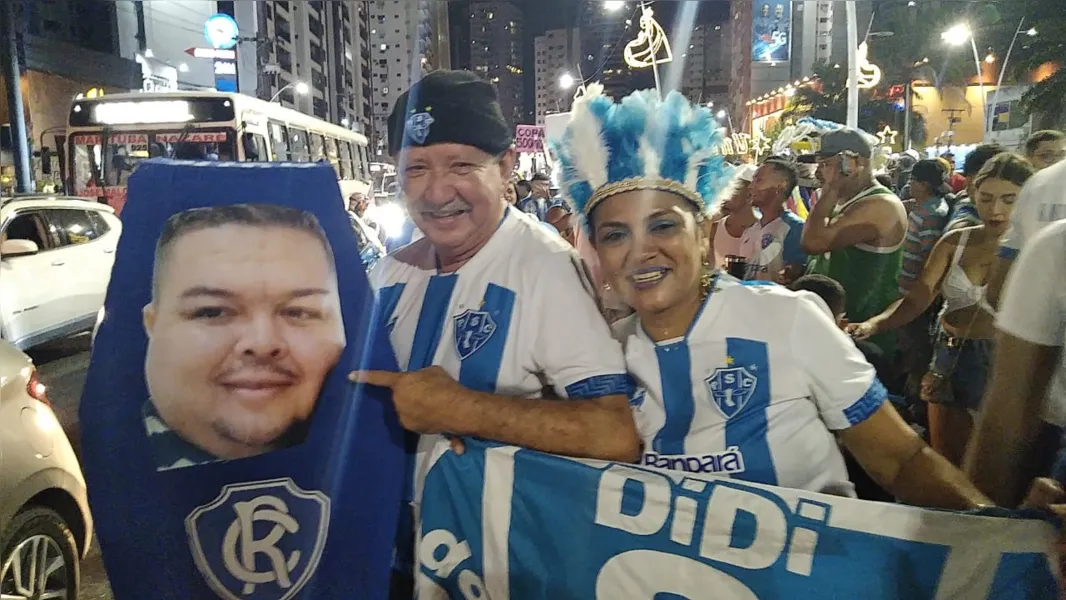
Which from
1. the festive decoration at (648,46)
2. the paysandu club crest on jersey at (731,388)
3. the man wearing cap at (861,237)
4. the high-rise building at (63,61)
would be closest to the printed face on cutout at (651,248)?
the paysandu club crest on jersey at (731,388)

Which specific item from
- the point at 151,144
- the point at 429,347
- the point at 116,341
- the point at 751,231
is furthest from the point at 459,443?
the point at 151,144

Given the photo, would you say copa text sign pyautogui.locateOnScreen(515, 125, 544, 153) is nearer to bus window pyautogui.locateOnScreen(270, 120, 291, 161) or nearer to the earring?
bus window pyautogui.locateOnScreen(270, 120, 291, 161)

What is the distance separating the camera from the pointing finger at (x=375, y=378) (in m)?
1.79

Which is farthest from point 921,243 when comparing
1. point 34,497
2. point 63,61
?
point 63,61

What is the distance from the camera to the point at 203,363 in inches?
Result: 67.4

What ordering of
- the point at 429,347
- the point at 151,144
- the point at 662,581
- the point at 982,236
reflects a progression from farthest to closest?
the point at 151,144, the point at 982,236, the point at 429,347, the point at 662,581

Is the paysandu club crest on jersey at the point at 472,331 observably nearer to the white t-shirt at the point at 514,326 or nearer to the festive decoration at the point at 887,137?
the white t-shirt at the point at 514,326

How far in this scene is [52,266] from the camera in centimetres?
791

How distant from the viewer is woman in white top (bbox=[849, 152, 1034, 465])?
3314mm

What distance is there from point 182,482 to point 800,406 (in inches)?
57.2

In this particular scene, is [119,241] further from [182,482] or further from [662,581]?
[662,581]

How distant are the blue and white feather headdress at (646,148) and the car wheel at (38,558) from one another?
245 cm

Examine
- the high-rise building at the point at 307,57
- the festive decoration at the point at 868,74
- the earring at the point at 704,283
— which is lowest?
the earring at the point at 704,283

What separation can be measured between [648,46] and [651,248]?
13.4 meters
